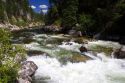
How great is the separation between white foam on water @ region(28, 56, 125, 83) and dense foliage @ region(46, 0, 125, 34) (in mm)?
19680

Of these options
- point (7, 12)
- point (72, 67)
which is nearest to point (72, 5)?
point (72, 67)

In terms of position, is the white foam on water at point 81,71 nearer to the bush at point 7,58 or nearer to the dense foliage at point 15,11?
the bush at point 7,58

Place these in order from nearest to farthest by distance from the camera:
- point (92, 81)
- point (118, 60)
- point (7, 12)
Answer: point (92, 81), point (118, 60), point (7, 12)

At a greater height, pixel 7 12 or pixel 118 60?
pixel 118 60

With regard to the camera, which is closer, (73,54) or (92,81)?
(92,81)

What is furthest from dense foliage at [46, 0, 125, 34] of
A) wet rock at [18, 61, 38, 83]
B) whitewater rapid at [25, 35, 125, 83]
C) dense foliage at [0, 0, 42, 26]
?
Answer: dense foliage at [0, 0, 42, 26]

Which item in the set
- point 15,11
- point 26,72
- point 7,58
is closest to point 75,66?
point 26,72

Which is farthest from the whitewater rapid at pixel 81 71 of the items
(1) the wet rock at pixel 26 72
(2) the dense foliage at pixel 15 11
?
(2) the dense foliage at pixel 15 11

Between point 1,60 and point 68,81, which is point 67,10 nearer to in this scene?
point 68,81

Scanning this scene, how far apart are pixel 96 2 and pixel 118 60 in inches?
1472

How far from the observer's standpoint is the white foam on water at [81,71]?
2527cm

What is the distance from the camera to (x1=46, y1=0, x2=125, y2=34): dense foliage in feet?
167

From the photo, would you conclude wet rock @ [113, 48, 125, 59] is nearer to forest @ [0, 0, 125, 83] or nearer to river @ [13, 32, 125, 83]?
forest @ [0, 0, 125, 83]

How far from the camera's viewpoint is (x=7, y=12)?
5620 inches
